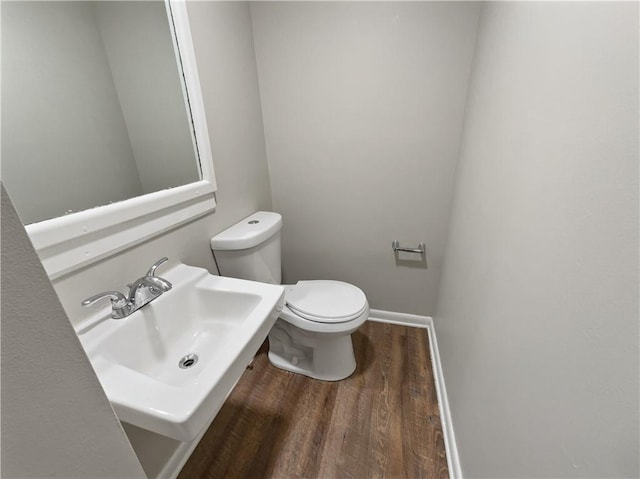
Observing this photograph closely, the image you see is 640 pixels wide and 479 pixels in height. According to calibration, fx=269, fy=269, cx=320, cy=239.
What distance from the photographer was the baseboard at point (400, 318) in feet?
5.75

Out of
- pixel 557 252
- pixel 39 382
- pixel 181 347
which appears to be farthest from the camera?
pixel 181 347

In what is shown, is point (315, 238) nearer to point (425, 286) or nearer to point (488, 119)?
point (425, 286)

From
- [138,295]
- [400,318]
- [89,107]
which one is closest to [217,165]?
[89,107]

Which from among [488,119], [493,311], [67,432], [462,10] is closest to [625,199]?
[493,311]

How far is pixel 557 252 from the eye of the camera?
1.68 ft

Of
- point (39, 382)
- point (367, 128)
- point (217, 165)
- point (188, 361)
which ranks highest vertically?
point (367, 128)

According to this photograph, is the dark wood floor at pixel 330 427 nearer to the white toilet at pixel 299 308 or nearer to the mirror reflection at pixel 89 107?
the white toilet at pixel 299 308

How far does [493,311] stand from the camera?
2.54 feet

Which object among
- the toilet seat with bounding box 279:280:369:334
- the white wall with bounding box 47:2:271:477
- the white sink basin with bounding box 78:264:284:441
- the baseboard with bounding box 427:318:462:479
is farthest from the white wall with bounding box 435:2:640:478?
the white wall with bounding box 47:2:271:477

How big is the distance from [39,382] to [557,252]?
0.82 metres

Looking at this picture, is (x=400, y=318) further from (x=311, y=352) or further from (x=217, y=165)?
(x=217, y=165)

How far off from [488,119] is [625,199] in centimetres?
71

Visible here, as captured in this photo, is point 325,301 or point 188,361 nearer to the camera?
point 188,361

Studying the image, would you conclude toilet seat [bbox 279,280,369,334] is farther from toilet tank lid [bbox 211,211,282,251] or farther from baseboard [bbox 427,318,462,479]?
baseboard [bbox 427,318,462,479]
